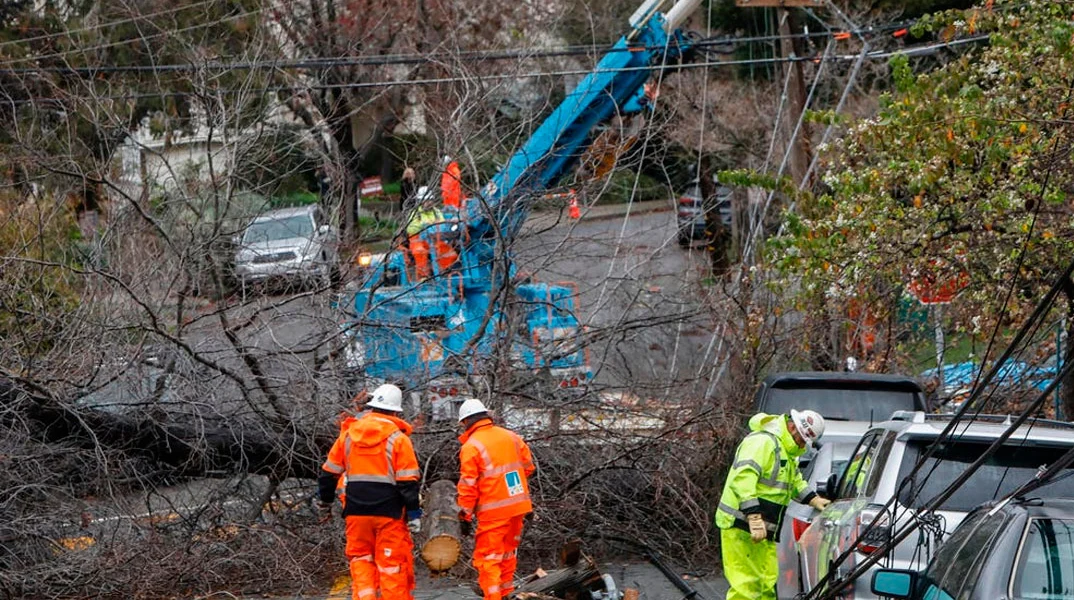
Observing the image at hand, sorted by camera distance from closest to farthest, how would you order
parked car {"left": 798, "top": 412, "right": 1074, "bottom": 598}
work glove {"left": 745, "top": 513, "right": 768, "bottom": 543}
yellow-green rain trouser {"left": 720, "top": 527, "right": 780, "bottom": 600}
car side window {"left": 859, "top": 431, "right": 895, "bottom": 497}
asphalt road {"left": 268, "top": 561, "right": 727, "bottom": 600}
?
1. parked car {"left": 798, "top": 412, "right": 1074, "bottom": 598}
2. car side window {"left": 859, "top": 431, "right": 895, "bottom": 497}
3. work glove {"left": 745, "top": 513, "right": 768, "bottom": 543}
4. yellow-green rain trouser {"left": 720, "top": 527, "right": 780, "bottom": 600}
5. asphalt road {"left": 268, "top": 561, "right": 727, "bottom": 600}

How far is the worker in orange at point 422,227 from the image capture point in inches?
483

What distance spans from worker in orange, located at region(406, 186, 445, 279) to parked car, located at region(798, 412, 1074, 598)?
5757 millimetres

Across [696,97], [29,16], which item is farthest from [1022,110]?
[29,16]

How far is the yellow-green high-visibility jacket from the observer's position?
816 centimetres

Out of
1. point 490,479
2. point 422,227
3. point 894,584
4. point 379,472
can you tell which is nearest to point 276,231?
point 422,227

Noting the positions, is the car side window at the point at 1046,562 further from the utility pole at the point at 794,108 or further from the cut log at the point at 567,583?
the utility pole at the point at 794,108

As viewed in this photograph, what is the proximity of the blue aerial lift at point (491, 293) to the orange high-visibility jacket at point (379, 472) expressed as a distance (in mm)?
2962

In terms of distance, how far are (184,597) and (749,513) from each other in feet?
15.1

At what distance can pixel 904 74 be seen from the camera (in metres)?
10.3

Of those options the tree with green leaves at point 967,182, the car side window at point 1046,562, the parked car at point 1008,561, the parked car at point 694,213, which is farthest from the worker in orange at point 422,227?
the car side window at point 1046,562

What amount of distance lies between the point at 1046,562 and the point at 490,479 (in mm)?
4300

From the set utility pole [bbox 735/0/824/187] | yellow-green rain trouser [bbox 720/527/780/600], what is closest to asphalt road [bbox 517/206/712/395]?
utility pole [bbox 735/0/824/187]

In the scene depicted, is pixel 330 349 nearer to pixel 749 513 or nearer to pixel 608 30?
pixel 749 513

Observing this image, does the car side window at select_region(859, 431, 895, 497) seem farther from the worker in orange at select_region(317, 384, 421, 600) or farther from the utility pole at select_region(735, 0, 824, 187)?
the utility pole at select_region(735, 0, 824, 187)
